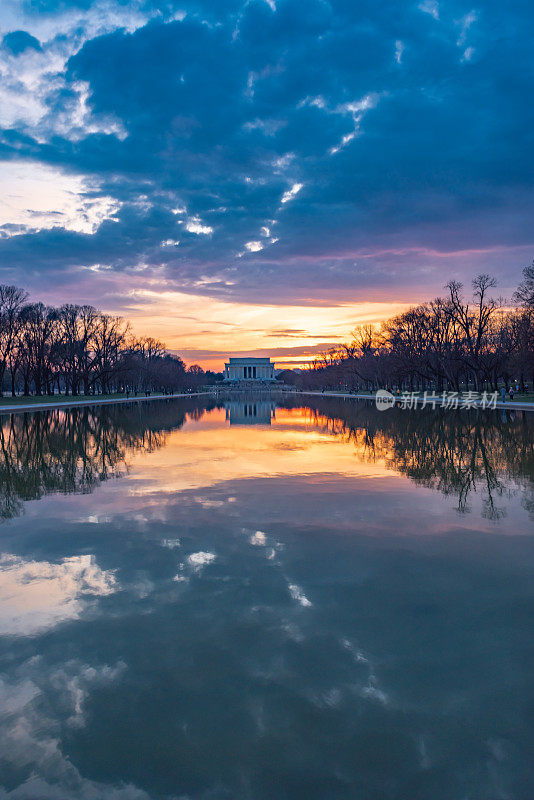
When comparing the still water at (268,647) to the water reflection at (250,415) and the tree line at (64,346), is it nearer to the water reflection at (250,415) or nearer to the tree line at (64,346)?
the water reflection at (250,415)

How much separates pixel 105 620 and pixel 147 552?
2241mm

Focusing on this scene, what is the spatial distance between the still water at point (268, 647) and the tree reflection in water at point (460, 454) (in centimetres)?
86

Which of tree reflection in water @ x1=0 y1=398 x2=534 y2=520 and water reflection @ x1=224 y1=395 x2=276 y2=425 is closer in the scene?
tree reflection in water @ x1=0 y1=398 x2=534 y2=520

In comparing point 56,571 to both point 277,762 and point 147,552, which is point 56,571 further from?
point 277,762

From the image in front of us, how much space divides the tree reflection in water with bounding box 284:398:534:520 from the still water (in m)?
0.86

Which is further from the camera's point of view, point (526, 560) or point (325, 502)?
point (325, 502)

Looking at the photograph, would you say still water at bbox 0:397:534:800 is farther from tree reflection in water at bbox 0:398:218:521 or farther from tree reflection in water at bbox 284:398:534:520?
tree reflection in water at bbox 0:398:218:521

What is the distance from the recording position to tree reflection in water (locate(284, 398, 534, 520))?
12.3 metres

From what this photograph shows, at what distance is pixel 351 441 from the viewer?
23016 mm

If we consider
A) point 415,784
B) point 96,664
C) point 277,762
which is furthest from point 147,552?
point 415,784

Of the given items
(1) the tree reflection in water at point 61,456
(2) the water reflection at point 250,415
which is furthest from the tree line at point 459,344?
(1) the tree reflection in water at point 61,456

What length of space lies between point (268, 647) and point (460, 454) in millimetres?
14637

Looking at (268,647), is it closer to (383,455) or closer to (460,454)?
(383,455)

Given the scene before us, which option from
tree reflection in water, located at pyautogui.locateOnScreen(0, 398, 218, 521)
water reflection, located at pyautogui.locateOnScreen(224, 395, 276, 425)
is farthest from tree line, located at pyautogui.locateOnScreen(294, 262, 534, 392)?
tree reflection in water, located at pyautogui.locateOnScreen(0, 398, 218, 521)
